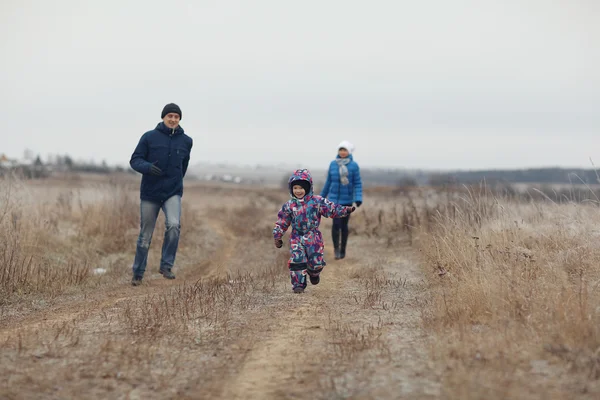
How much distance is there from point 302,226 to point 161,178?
2.46m

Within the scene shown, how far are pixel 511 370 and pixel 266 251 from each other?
998 cm

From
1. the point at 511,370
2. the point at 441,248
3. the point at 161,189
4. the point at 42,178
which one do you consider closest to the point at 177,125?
the point at 161,189

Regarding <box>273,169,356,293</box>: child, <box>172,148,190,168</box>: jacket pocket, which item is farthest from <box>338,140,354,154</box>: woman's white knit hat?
<box>273,169,356,293</box>: child

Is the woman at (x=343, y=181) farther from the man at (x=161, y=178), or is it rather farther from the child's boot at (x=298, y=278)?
the child's boot at (x=298, y=278)

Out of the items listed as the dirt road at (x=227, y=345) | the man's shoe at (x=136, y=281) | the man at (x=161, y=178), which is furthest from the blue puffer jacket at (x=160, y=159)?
the dirt road at (x=227, y=345)

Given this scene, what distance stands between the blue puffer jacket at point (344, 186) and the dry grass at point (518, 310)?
2094 mm

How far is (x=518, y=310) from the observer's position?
5023 mm

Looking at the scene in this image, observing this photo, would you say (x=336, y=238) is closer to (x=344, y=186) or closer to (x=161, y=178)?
(x=344, y=186)

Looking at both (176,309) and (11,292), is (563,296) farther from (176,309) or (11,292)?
(11,292)

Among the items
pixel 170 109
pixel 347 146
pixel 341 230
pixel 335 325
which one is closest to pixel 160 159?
pixel 170 109

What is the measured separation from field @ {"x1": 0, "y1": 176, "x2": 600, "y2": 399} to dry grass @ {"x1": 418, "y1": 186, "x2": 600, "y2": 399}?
2 cm

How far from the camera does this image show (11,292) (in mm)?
7355

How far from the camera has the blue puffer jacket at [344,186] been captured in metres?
10.5

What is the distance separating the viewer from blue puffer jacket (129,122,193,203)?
8422 millimetres
